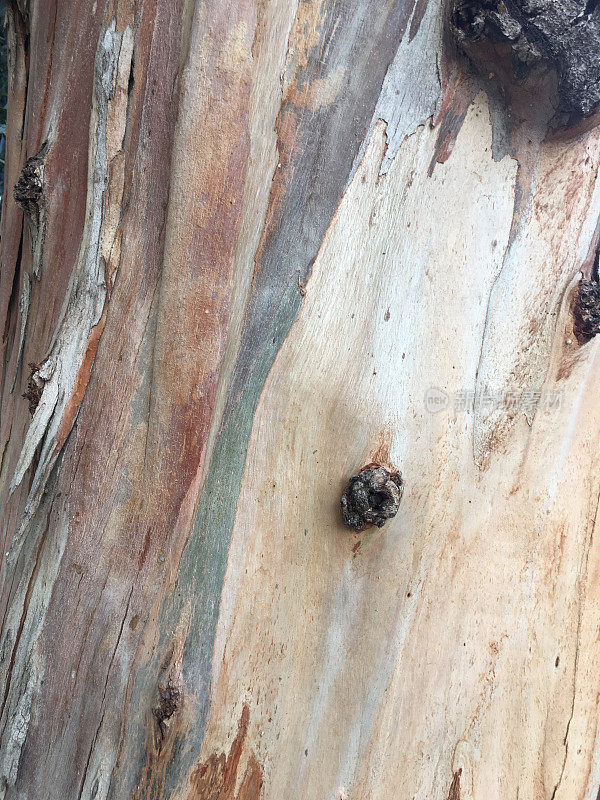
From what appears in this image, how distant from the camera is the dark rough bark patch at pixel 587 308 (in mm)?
764

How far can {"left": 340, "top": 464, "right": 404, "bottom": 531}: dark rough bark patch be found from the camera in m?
0.69

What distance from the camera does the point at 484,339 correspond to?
2.47 feet

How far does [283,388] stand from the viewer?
0.70 meters

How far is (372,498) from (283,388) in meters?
0.17

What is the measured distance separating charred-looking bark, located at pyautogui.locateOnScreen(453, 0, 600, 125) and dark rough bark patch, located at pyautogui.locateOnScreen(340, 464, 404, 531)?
500mm

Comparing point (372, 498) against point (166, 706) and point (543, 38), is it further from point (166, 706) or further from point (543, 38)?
point (543, 38)

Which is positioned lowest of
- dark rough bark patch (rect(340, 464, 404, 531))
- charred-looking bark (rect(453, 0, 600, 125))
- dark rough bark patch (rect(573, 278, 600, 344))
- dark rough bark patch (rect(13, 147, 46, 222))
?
dark rough bark patch (rect(340, 464, 404, 531))

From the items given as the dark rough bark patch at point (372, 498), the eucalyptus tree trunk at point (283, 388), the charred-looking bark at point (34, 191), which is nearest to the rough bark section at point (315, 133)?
the eucalyptus tree trunk at point (283, 388)

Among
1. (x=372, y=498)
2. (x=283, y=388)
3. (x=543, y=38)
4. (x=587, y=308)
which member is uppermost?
(x=543, y=38)

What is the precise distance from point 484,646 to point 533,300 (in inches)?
18.2

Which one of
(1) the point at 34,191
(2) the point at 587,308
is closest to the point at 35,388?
(1) the point at 34,191

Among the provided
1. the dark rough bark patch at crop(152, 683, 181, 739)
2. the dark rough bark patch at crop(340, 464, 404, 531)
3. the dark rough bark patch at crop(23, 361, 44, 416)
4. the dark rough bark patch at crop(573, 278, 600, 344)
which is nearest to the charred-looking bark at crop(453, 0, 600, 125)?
the dark rough bark patch at crop(573, 278, 600, 344)

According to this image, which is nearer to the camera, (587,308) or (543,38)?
(543,38)

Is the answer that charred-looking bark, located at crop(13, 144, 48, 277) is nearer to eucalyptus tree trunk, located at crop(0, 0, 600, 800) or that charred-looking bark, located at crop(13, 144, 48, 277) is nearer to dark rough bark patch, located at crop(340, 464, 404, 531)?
eucalyptus tree trunk, located at crop(0, 0, 600, 800)
